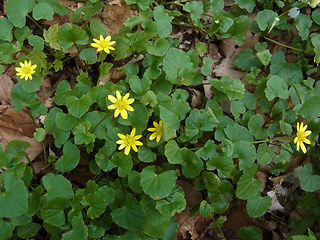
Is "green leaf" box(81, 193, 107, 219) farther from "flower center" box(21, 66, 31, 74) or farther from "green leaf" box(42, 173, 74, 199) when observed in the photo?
"flower center" box(21, 66, 31, 74)

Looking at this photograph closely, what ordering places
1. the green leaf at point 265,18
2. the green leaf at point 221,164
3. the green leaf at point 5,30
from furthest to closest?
the green leaf at point 265,18
the green leaf at point 5,30
the green leaf at point 221,164

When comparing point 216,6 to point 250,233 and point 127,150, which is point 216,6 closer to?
point 127,150

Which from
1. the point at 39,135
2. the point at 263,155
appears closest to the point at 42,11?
the point at 39,135

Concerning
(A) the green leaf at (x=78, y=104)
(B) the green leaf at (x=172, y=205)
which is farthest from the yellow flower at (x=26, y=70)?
(B) the green leaf at (x=172, y=205)

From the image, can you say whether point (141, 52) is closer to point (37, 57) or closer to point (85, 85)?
point (85, 85)

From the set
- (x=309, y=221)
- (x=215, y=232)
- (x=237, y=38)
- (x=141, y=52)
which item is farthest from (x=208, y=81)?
(x=309, y=221)

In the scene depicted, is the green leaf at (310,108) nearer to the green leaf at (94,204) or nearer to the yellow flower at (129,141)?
the yellow flower at (129,141)
